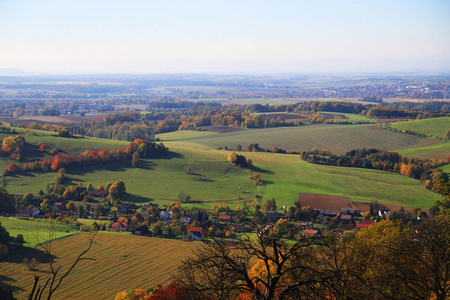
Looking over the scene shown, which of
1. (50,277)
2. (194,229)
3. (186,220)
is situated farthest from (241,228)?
(50,277)

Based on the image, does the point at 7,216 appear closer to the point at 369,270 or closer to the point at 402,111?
the point at 369,270

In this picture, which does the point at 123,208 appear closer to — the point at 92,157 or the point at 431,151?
the point at 92,157

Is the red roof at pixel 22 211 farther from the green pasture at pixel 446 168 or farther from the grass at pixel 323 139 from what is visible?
the green pasture at pixel 446 168

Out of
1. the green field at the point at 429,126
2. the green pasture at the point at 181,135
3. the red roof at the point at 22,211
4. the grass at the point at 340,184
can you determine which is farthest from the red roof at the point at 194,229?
the green field at the point at 429,126

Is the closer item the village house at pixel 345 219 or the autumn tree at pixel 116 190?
the village house at pixel 345 219

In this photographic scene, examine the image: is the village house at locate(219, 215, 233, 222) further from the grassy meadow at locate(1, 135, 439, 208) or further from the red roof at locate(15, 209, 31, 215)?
the red roof at locate(15, 209, 31, 215)

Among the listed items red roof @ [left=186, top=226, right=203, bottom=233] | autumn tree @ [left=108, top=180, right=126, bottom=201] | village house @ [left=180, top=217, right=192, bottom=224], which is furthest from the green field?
autumn tree @ [left=108, top=180, right=126, bottom=201]
